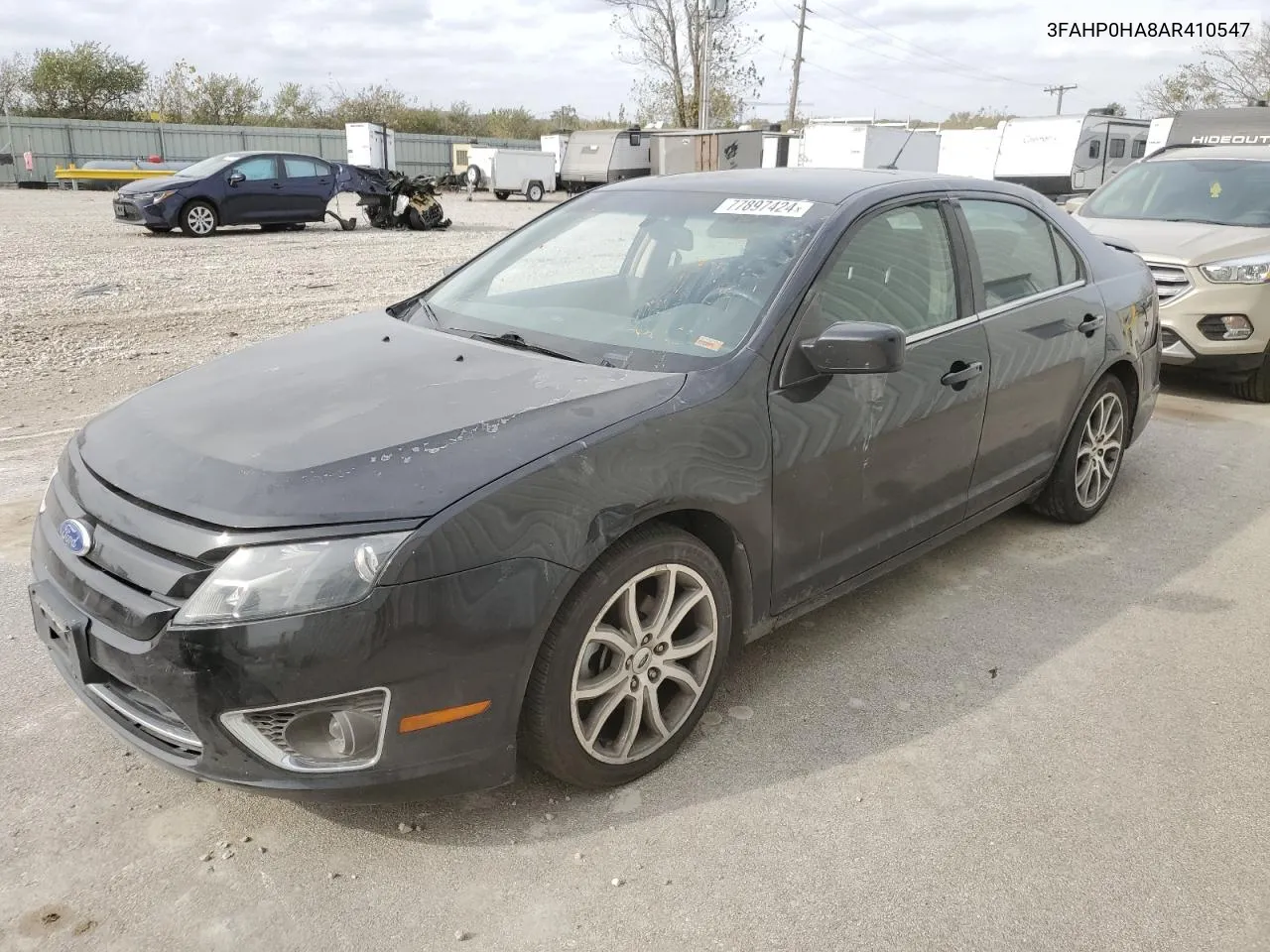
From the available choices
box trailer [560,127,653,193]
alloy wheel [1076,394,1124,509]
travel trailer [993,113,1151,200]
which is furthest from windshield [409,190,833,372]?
box trailer [560,127,653,193]

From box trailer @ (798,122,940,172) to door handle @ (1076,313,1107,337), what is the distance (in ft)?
78.6

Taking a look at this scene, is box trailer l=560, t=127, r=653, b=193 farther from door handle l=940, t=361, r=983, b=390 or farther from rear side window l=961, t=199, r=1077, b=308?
door handle l=940, t=361, r=983, b=390

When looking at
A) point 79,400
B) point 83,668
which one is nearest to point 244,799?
point 83,668

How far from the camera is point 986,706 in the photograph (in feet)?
10.7

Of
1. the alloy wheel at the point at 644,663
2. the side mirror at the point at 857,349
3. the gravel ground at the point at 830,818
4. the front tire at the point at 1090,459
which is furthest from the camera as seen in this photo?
the front tire at the point at 1090,459

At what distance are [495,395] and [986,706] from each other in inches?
73.4

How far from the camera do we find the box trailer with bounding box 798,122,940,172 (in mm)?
27672

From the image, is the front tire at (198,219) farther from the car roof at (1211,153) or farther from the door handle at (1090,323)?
the door handle at (1090,323)

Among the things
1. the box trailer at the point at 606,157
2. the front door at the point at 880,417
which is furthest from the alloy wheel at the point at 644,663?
the box trailer at the point at 606,157

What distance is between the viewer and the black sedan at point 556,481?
225 centimetres

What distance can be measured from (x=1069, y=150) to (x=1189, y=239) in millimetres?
18994

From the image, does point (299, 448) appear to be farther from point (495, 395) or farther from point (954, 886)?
point (954, 886)

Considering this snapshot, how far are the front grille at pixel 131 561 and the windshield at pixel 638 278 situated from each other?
1295 mm

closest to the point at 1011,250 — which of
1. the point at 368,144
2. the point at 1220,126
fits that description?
the point at 1220,126
